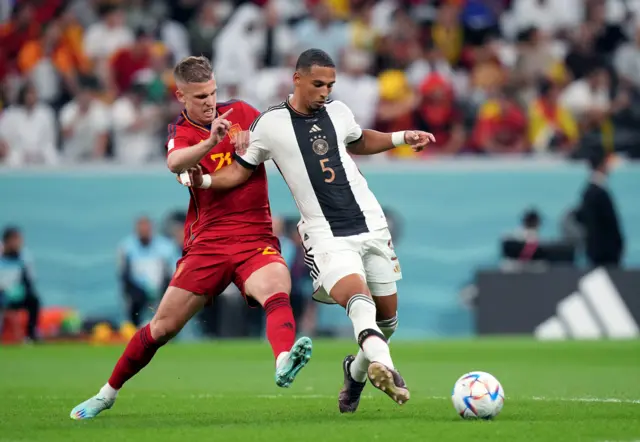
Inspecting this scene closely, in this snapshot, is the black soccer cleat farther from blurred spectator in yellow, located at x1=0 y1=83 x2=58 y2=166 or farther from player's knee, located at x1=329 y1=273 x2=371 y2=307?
blurred spectator in yellow, located at x1=0 y1=83 x2=58 y2=166

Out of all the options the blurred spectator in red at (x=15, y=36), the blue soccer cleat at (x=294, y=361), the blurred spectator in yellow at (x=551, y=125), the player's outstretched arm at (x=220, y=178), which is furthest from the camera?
the blurred spectator in red at (x=15, y=36)

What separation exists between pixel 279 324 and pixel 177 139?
57.6 inches

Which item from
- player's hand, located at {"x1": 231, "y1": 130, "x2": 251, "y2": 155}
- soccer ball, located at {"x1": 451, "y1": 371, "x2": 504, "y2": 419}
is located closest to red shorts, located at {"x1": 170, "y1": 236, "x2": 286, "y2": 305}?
player's hand, located at {"x1": 231, "y1": 130, "x2": 251, "y2": 155}

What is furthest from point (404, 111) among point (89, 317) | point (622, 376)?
point (622, 376)

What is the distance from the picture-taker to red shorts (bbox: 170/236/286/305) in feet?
27.2

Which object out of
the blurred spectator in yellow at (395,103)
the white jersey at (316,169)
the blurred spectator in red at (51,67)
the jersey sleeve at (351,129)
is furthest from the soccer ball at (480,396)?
the blurred spectator in red at (51,67)

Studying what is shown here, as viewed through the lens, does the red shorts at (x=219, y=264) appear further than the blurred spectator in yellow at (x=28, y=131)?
No

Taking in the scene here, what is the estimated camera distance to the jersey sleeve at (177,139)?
326 inches

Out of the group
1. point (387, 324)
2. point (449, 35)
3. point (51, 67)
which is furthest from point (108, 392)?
point (51, 67)

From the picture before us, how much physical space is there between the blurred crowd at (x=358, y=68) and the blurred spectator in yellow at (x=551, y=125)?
0.8 inches

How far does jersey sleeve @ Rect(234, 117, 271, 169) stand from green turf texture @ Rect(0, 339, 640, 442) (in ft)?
5.63

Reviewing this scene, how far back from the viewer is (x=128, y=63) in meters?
21.9

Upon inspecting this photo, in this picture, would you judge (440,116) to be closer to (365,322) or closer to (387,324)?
(387,324)

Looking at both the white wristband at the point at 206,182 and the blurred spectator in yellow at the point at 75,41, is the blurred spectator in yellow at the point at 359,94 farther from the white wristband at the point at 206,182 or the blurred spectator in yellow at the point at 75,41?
the white wristband at the point at 206,182
